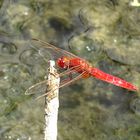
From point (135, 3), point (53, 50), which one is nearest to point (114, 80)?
point (53, 50)

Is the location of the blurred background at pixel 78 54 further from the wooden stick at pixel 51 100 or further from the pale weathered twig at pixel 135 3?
the wooden stick at pixel 51 100

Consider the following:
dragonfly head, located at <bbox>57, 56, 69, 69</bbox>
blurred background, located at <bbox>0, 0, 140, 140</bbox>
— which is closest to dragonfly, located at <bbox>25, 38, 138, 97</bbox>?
dragonfly head, located at <bbox>57, 56, 69, 69</bbox>

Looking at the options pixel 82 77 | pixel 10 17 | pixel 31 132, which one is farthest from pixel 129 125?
pixel 10 17

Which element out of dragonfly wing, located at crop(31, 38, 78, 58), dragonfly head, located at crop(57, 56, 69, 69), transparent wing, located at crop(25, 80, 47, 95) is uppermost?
dragonfly wing, located at crop(31, 38, 78, 58)

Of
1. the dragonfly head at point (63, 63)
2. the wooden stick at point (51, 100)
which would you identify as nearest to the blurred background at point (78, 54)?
the dragonfly head at point (63, 63)

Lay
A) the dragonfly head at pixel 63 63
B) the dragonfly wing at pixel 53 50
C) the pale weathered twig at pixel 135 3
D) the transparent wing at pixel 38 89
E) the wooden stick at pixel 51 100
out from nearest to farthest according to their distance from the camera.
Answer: the wooden stick at pixel 51 100 → the dragonfly head at pixel 63 63 → the transparent wing at pixel 38 89 → the dragonfly wing at pixel 53 50 → the pale weathered twig at pixel 135 3

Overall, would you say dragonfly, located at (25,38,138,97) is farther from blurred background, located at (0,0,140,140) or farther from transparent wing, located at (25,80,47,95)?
blurred background, located at (0,0,140,140)
